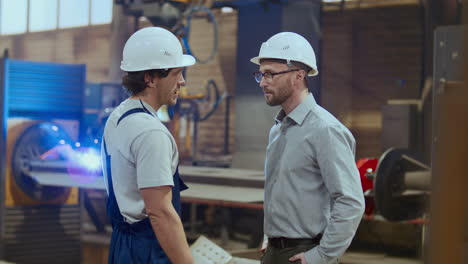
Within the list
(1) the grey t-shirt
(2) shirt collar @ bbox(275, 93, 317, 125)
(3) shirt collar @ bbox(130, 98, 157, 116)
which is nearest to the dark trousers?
(2) shirt collar @ bbox(275, 93, 317, 125)

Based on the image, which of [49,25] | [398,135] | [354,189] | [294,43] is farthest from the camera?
[49,25]

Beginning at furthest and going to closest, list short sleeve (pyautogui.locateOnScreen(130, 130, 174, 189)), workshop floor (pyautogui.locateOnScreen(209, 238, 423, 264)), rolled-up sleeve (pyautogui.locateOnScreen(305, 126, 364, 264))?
workshop floor (pyautogui.locateOnScreen(209, 238, 423, 264)) → rolled-up sleeve (pyautogui.locateOnScreen(305, 126, 364, 264)) → short sleeve (pyautogui.locateOnScreen(130, 130, 174, 189))

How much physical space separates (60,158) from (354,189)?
17.8ft

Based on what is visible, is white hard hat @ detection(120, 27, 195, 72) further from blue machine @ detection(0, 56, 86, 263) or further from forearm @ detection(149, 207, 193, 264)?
blue machine @ detection(0, 56, 86, 263)

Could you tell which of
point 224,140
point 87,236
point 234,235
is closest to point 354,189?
point 234,235

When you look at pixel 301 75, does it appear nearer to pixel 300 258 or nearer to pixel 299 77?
pixel 299 77

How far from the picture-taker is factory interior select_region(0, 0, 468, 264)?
1966mm

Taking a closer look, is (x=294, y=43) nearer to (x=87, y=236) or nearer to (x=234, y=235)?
(x=234, y=235)

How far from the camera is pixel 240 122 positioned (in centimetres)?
1138

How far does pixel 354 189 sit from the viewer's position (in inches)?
89.0

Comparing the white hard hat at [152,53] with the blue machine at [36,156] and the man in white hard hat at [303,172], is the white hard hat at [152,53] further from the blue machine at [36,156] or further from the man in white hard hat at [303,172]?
the blue machine at [36,156]

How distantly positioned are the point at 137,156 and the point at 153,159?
0.07 metres

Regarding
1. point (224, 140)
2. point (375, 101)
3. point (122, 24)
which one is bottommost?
point (224, 140)

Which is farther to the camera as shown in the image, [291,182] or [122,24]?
[122,24]
